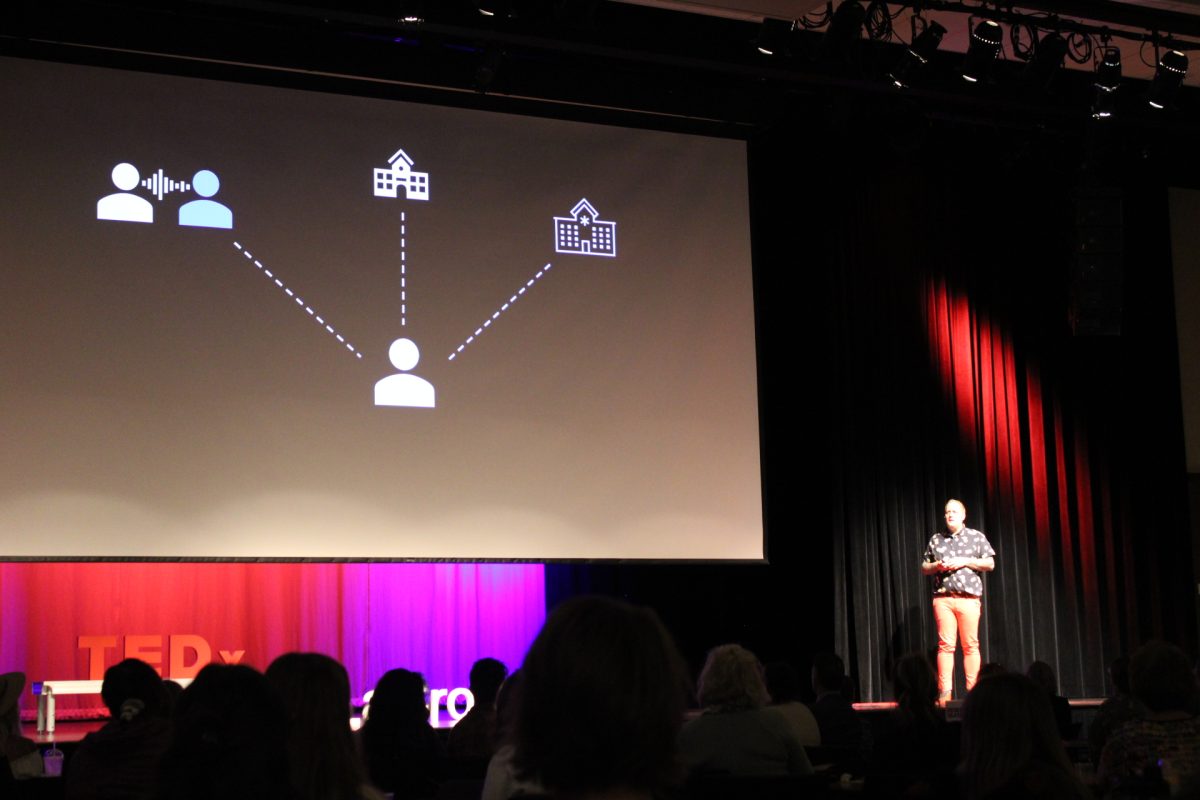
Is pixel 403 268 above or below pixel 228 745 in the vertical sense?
above

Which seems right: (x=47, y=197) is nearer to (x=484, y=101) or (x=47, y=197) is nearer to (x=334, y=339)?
(x=334, y=339)

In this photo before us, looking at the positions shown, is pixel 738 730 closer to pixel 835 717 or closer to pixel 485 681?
pixel 485 681

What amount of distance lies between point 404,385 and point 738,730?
12.8ft

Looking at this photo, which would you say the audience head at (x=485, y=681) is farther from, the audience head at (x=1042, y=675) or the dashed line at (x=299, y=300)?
the dashed line at (x=299, y=300)

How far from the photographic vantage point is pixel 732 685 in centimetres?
371

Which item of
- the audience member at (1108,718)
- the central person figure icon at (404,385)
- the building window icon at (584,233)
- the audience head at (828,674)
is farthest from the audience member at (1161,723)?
the building window icon at (584,233)

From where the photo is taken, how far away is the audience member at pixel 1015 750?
245 cm

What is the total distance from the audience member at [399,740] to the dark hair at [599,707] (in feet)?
7.29

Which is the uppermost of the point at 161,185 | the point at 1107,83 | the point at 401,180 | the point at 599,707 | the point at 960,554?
the point at 1107,83

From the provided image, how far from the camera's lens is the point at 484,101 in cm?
753

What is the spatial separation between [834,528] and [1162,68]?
3.40 m

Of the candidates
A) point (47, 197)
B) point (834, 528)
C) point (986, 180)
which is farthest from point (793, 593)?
point (47, 197)

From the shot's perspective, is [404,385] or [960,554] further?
[960,554]

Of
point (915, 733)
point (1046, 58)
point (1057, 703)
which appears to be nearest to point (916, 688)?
point (915, 733)
